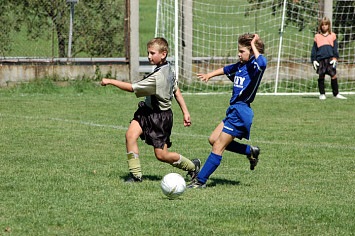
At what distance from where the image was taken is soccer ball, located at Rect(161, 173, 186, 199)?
5523 millimetres

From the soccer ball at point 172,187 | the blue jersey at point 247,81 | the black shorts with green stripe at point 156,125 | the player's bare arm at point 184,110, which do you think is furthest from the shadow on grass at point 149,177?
the blue jersey at point 247,81

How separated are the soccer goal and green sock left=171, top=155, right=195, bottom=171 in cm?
1012

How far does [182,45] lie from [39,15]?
413 centimetres

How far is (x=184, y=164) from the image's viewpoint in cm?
661

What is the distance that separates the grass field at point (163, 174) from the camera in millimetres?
4707

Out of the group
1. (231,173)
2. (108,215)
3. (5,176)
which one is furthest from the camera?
(231,173)

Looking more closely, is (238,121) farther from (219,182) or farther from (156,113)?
(156,113)

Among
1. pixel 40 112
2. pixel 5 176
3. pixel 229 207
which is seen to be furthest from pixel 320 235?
pixel 40 112

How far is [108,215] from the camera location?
4.91 meters

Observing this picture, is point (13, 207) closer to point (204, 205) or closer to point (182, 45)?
point (204, 205)

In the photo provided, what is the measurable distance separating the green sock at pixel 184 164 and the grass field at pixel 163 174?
30cm

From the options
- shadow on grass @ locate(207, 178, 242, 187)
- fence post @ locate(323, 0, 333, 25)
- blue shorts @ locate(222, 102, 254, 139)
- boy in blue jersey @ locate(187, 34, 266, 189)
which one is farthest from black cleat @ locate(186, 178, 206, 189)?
fence post @ locate(323, 0, 333, 25)

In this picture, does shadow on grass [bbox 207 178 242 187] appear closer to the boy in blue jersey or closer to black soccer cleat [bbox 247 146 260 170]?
the boy in blue jersey

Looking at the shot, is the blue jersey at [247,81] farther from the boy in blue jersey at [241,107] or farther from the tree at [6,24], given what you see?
the tree at [6,24]
